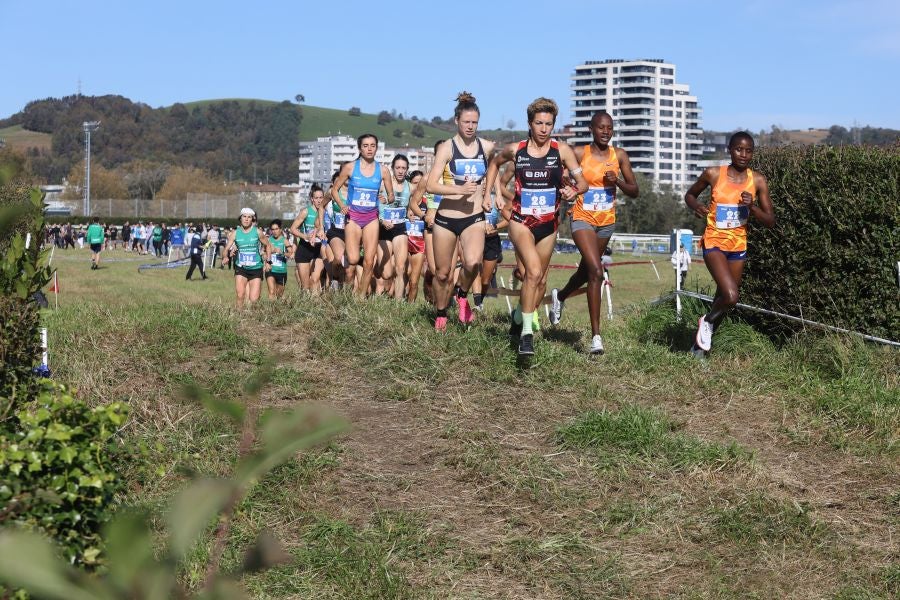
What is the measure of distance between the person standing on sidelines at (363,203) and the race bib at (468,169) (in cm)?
370

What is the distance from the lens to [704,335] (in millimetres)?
9930

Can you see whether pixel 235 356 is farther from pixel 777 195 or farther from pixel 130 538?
pixel 130 538

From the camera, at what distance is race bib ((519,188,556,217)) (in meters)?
9.52

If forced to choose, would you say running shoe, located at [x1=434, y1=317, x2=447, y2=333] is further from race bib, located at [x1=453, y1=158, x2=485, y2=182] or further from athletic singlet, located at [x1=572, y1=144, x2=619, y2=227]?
athletic singlet, located at [x1=572, y1=144, x2=619, y2=227]

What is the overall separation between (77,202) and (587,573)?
9304 cm

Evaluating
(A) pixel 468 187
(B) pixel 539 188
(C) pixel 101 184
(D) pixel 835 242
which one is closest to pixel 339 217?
(A) pixel 468 187

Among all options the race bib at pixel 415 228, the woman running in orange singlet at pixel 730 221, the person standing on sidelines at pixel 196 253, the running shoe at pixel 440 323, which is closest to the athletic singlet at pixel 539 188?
the running shoe at pixel 440 323

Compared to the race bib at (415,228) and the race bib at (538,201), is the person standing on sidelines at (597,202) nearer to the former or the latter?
the race bib at (538,201)

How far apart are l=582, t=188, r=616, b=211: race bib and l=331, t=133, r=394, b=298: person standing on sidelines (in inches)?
167

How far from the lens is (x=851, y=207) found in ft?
32.4

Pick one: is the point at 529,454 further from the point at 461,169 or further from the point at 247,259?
the point at 247,259

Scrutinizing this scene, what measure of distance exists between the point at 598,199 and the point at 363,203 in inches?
173

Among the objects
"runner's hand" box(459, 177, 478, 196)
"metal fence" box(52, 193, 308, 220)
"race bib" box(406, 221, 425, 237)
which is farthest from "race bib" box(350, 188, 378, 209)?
"metal fence" box(52, 193, 308, 220)

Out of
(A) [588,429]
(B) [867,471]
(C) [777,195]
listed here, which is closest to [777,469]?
(B) [867,471]
